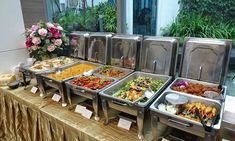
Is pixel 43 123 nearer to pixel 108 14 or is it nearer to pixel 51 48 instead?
pixel 51 48

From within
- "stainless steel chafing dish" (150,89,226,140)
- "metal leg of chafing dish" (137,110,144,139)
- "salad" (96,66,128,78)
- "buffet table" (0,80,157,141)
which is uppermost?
"salad" (96,66,128,78)

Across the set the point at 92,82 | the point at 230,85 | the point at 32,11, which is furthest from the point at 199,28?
the point at 32,11

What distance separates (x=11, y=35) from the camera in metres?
1.71

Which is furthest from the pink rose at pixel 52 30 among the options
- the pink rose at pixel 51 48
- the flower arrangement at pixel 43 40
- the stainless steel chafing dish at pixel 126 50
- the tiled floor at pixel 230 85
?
the tiled floor at pixel 230 85

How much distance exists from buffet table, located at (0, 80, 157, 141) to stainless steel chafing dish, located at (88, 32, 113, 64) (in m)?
0.50

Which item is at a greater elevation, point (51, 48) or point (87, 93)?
point (51, 48)

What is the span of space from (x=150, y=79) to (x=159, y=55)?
0.55ft

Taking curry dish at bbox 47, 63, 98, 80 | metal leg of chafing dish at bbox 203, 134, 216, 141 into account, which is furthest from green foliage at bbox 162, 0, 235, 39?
metal leg of chafing dish at bbox 203, 134, 216, 141

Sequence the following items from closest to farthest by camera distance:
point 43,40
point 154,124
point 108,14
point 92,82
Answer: point 154,124 → point 92,82 → point 43,40 → point 108,14

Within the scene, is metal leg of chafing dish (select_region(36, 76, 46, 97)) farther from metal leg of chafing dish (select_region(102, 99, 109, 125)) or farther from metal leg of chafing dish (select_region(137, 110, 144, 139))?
metal leg of chafing dish (select_region(137, 110, 144, 139))

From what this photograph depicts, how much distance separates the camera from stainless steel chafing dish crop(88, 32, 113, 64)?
4.71 ft

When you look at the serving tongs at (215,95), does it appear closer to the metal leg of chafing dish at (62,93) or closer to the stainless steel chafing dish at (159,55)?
the stainless steel chafing dish at (159,55)

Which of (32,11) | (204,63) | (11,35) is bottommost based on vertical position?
(204,63)

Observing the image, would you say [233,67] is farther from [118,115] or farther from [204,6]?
[118,115]
